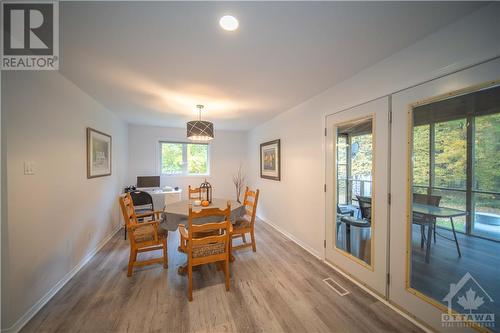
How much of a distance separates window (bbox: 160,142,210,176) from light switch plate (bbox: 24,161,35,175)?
10.7 feet

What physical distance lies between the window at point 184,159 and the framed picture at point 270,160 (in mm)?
1761

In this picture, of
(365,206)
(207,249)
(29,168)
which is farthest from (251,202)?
(29,168)

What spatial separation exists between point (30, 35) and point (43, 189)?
1.36 metres

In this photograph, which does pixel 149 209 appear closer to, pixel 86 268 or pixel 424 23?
pixel 86 268

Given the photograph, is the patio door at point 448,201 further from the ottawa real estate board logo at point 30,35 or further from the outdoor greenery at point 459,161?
the ottawa real estate board logo at point 30,35

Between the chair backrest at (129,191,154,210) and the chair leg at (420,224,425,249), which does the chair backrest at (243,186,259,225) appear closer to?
the chair leg at (420,224,425,249)

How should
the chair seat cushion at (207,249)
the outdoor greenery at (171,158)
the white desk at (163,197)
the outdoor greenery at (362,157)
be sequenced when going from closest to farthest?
the chair seat cushion at (207,249), the outdoor greenery at (362,157), the white desk at (163,197), the outdoor greenery at (171,158)

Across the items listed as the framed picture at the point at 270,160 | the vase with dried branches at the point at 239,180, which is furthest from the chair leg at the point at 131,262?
the vase with dried branches at the point at 239,180

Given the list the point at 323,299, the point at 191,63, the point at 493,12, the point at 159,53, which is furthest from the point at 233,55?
the point at 323,299

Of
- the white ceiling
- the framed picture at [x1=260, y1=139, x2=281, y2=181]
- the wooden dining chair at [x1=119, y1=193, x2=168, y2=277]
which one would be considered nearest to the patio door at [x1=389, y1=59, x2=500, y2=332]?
the white ceiling

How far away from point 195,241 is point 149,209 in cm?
241

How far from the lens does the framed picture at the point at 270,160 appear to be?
12.8 ft

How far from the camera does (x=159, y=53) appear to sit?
1.67 metres

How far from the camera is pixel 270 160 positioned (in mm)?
4211
